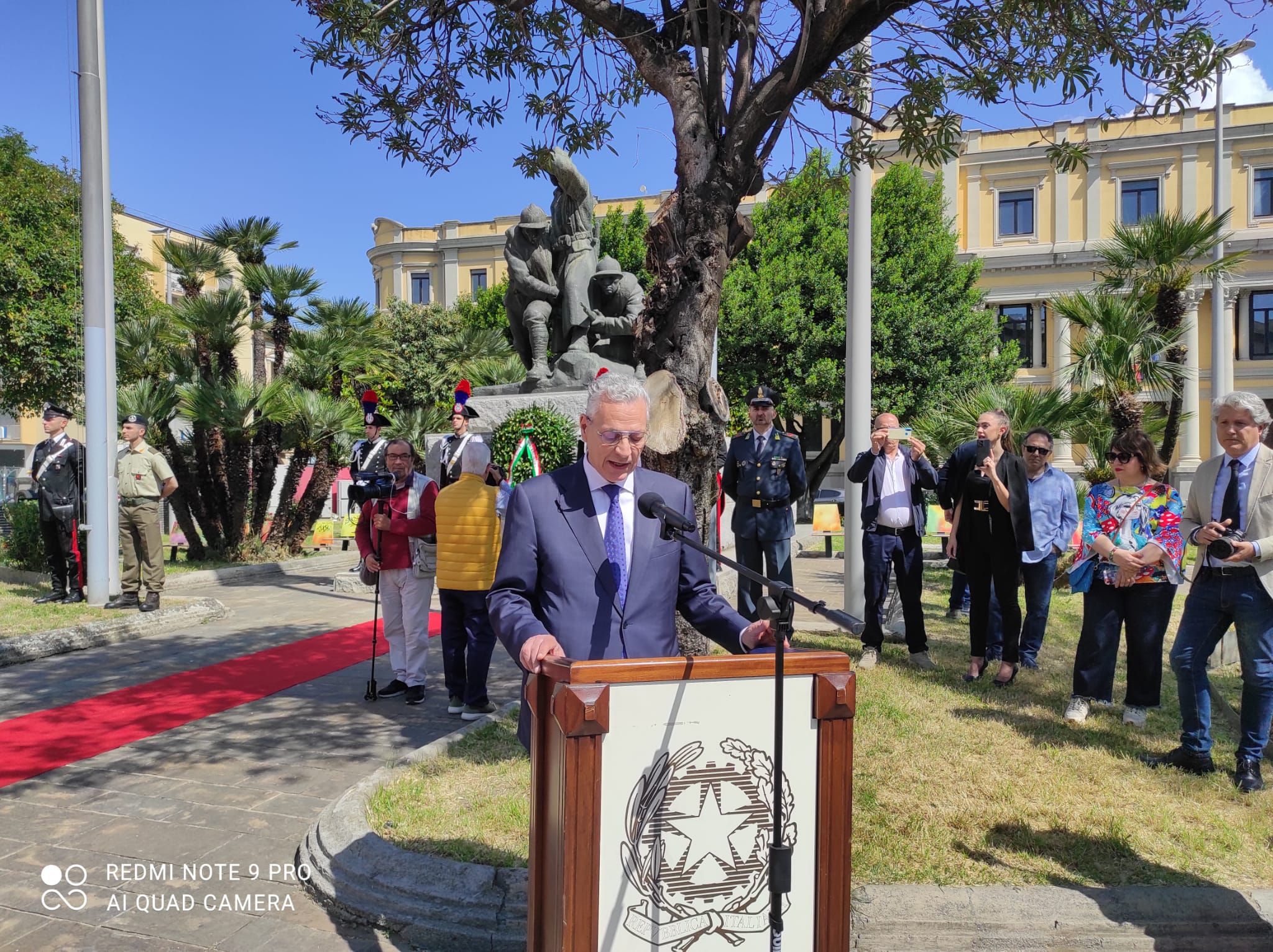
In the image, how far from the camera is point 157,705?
260 inches

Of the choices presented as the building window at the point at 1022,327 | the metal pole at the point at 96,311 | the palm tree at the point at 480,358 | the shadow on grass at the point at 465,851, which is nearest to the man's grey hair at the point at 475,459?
the shadow on grass at the point at 465,851

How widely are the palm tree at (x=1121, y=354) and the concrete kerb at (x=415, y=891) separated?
11010 millimetres

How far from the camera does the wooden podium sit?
6.89ft

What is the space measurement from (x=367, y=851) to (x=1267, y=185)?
4606cm

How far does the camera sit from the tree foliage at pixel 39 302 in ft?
57.9

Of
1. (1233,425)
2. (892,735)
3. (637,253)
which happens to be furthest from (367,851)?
(637,253)

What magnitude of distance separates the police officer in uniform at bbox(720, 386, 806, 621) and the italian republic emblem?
Result: 17.1 ft

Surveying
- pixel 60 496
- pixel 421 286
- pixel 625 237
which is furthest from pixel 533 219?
pixel 421 286

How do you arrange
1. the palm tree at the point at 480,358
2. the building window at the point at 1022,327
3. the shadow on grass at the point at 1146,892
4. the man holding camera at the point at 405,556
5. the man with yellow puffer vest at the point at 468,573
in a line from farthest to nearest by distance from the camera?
the building window at the point at 1022,327 → the palm tree at the point at 480,358 → the man holding camera at the point at 405,556 → the man with yellow puffer vest at the point at 468,573 → the shadow on grass at the point at 1146,892

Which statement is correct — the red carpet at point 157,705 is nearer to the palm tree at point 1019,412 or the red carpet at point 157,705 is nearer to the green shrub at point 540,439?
the green shrub at point 540,439

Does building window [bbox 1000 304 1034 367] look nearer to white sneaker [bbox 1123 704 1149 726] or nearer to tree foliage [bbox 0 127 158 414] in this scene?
tree foliage [bbox 0 127 158 414]

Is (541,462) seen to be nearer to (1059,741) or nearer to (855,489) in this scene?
(855,489)

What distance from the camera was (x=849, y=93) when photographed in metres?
6.53

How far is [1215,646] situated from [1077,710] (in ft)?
3.79
